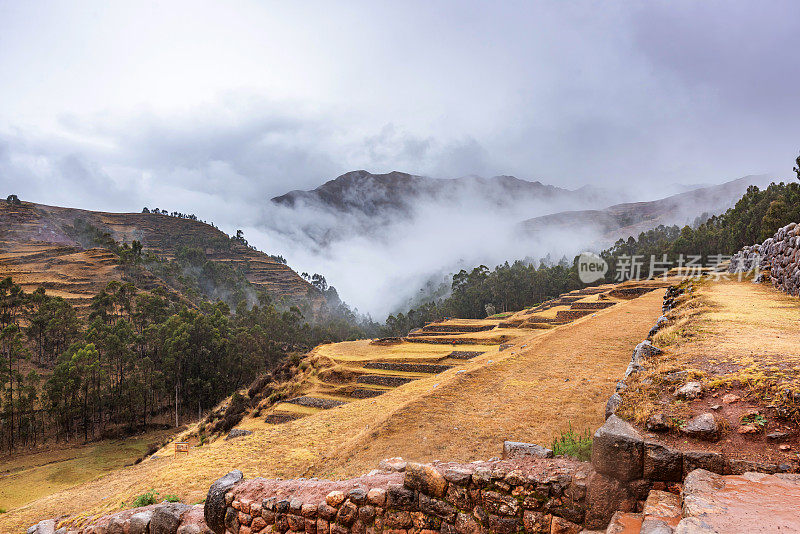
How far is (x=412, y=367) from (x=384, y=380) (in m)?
2.03

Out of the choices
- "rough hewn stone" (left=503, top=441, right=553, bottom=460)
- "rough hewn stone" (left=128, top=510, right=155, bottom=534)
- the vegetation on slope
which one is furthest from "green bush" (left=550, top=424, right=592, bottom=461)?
the vegetation on slope

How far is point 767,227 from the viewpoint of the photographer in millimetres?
30688

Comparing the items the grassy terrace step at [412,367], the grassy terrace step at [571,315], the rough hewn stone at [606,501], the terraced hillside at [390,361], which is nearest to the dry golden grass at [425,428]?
the terraced hillside at [390,361]

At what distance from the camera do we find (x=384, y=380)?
23484 mm

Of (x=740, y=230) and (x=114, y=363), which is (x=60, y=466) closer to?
(x=114, y=363)

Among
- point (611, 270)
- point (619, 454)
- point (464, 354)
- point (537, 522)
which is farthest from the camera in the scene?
point (611, 270)

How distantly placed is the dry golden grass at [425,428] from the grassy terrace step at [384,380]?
7.04 m

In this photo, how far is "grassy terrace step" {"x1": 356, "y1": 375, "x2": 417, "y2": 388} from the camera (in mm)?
22659

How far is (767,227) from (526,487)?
129 ft

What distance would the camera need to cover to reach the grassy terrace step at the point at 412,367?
23469 millimetres

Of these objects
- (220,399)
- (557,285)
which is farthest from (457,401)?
(557,285)

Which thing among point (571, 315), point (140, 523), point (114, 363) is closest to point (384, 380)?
point (571, 315)

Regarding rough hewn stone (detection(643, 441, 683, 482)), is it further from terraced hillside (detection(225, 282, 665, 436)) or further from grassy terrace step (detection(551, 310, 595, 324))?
grassy terrace step (detection(551, 310, 595, 324))

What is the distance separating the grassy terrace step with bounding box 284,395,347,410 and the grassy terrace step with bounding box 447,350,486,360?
303 inches
